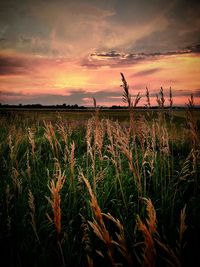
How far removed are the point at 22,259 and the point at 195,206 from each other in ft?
6.84

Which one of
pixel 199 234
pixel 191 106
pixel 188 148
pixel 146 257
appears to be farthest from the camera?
pixel 188 148

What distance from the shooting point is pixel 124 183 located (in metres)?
3.55

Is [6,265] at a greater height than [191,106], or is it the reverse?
[191,106]

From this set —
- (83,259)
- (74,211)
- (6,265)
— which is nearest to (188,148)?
(74,211)

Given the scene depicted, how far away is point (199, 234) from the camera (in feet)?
7.52

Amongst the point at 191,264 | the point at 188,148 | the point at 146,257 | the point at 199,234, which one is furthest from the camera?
the point at 188,148

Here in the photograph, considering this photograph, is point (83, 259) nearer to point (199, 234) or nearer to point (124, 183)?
point (199, 234)

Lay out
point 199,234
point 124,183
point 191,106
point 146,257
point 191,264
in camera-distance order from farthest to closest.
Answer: point 124,183, point 191,106, point 199,234, point 191,264, point 146,257

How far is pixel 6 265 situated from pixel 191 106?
101 inches

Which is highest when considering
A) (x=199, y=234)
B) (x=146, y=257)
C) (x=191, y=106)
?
(x=191, y=106)

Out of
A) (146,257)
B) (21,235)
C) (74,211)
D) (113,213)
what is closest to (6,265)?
(21,235)

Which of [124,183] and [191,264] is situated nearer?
[191,264]

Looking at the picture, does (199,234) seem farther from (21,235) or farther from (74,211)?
(21,235)

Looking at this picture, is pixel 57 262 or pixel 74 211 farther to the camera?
pixel 74 211
